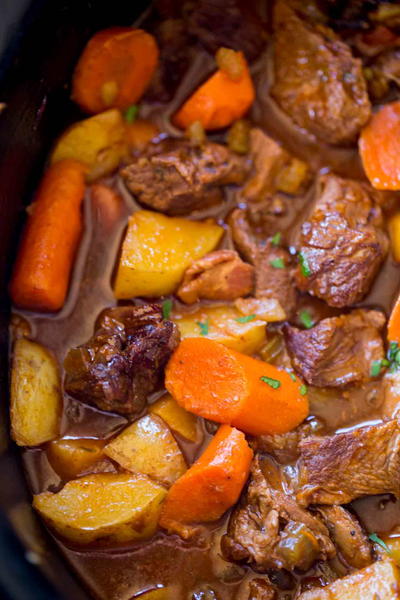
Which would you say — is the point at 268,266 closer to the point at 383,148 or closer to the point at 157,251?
the point at 157,251

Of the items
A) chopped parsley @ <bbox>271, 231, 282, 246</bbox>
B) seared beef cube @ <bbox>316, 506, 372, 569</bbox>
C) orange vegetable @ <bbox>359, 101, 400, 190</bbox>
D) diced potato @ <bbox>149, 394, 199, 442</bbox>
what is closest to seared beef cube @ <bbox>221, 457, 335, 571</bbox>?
seared beef cube @ <bbox>316, 506, 372, 569</bbox>

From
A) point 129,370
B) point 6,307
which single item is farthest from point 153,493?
point 6,307

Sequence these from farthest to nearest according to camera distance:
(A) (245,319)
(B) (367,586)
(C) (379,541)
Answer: (A) (245,319) < (C) (379,541) < (B) (367,586)

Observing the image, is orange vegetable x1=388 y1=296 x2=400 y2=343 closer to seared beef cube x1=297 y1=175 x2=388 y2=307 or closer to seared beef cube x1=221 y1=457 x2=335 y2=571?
seared beef cube x1=297 y1=175 x2=388 y2=307

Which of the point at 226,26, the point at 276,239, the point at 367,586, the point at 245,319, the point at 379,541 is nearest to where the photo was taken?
the point at 367,586

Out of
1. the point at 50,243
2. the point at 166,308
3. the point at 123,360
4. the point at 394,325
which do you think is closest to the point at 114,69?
the point at 50,243

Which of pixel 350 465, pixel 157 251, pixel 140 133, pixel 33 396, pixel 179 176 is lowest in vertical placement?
pixel 350 465

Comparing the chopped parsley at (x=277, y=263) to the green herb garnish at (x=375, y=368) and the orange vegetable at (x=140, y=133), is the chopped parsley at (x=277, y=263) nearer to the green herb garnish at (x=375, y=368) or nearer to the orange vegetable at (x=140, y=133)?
the green herb garnish at (x=375, y=368)

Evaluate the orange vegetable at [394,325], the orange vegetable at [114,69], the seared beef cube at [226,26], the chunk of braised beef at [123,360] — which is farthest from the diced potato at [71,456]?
the seared beef cube at [226,26]
